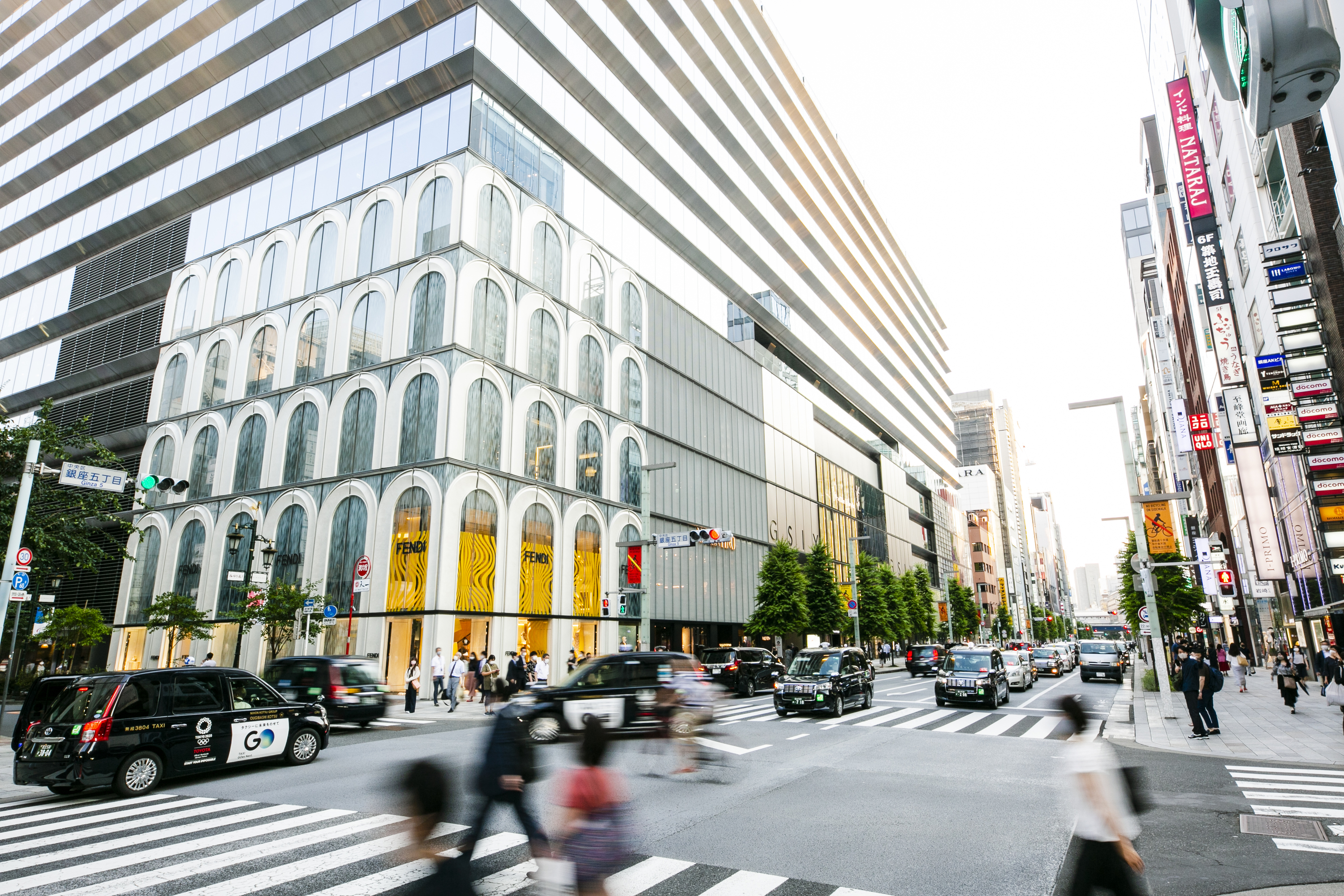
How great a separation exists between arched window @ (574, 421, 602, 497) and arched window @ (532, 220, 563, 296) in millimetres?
6803

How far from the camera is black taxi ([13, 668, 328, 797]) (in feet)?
33.5

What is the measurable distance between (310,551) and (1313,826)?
32.1 metres

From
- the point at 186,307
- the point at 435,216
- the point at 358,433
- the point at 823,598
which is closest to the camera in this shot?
the point at 358,433

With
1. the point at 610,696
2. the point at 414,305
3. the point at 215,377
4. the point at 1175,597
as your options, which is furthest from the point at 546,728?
the point at 1175,597

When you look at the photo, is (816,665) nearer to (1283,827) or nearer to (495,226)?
(1283,827)

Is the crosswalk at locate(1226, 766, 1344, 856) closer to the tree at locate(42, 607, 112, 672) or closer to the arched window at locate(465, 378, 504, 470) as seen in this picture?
the arched window at locate(465, 378, 504, 470)

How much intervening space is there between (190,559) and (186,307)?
14674 millimetres

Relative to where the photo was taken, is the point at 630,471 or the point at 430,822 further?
the point at 630,471

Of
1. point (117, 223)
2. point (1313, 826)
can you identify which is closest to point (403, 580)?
point (1313, 826)

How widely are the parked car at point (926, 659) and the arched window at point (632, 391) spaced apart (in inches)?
806

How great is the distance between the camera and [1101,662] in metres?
37.5

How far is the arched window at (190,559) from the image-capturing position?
35.2 m

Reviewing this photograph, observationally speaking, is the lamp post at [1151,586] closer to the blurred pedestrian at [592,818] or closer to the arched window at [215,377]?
the blurred pedestrian at [592,818]

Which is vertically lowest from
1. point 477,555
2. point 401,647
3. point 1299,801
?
point 1299,801
